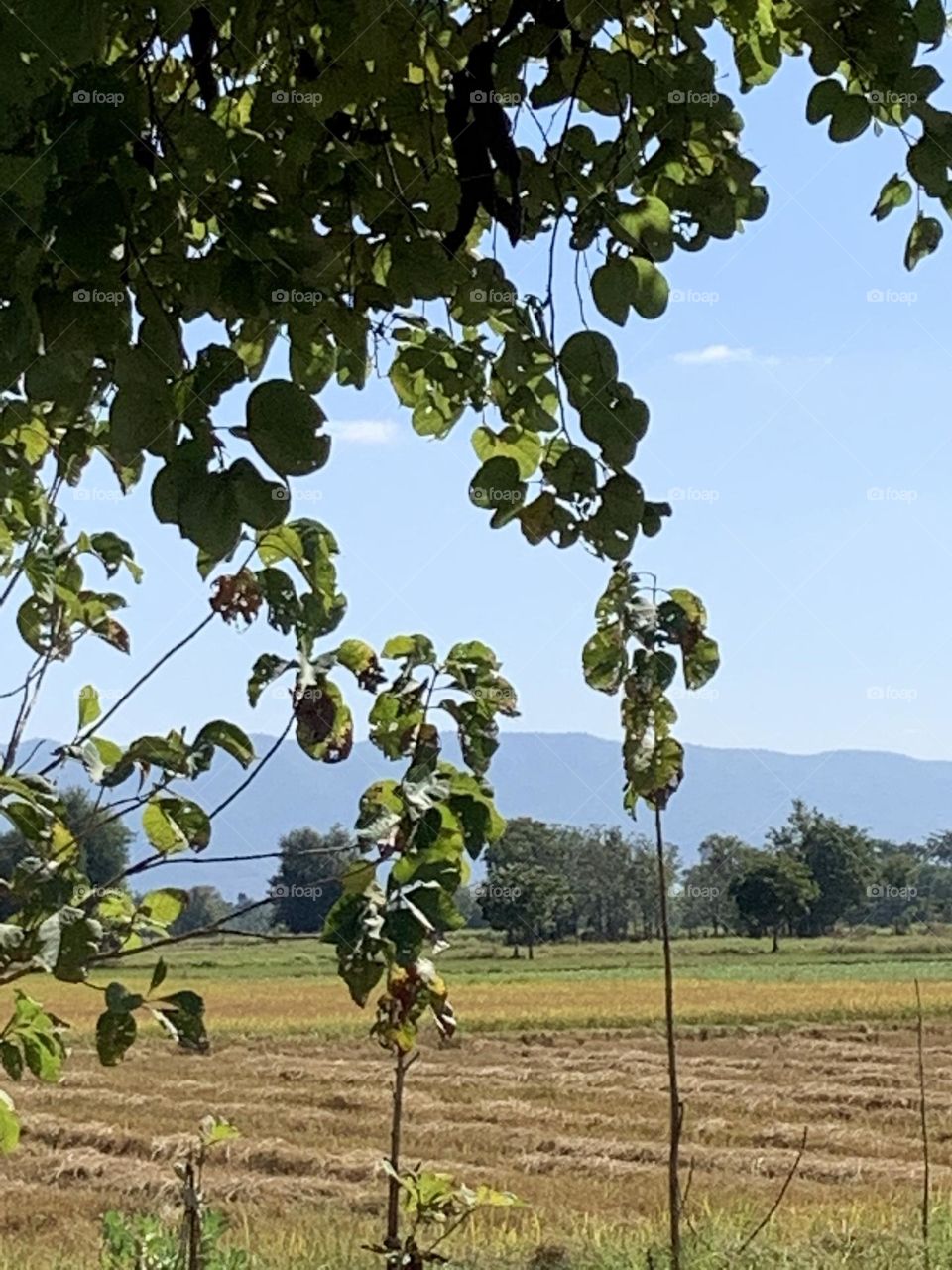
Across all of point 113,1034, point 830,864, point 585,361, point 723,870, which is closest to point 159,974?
point 113,1034

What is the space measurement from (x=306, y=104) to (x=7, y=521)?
0.82 m

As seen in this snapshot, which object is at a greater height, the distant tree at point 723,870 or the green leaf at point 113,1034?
the distant tree at point 723,870

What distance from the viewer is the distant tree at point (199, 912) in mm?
1493

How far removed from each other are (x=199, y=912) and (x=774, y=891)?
11.7m

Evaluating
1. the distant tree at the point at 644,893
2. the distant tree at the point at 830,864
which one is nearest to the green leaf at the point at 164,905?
the distant tree at the point at 644,893

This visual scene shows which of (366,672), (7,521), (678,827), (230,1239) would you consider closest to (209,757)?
(366,672)

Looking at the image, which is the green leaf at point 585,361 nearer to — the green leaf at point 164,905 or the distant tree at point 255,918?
the distant tree at point 255,918

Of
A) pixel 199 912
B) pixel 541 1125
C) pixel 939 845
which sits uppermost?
pixel 939 845

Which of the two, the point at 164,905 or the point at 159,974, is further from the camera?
the point at 164,905

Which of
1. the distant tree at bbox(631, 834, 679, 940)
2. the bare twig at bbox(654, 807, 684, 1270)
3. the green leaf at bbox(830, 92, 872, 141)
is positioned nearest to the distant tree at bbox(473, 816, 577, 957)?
the distant tree at bbox(631, 834, 679, 940)

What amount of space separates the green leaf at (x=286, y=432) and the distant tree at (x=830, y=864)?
31699 millimetres

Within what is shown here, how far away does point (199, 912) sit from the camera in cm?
3141

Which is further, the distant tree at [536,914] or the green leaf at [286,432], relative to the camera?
the distant tree at [536,914]

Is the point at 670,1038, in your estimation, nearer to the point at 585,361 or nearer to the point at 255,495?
the point at 585,361
